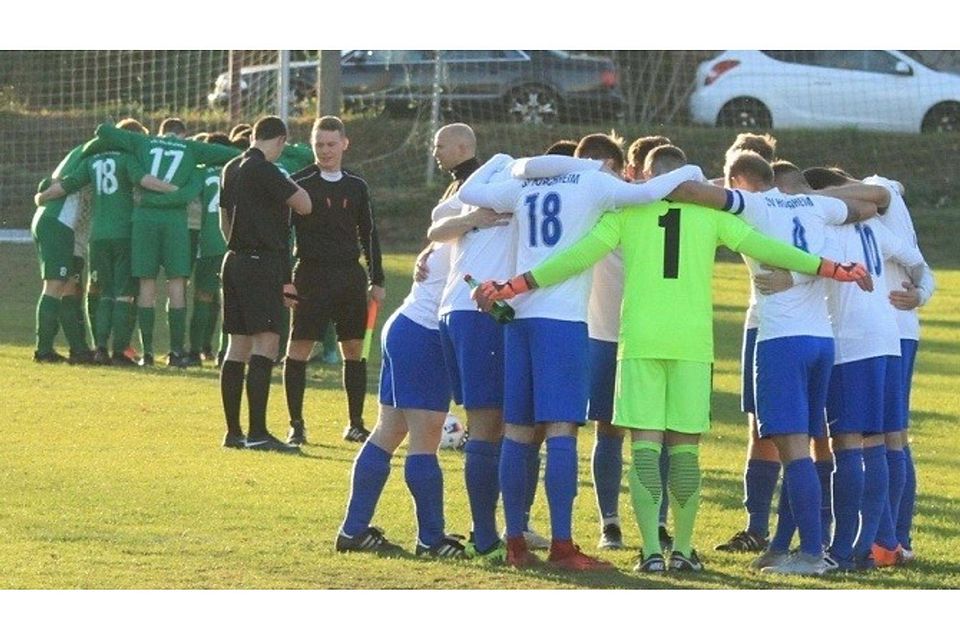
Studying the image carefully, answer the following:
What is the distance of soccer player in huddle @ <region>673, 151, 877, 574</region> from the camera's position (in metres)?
8.25

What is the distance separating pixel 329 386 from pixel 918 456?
207 inches

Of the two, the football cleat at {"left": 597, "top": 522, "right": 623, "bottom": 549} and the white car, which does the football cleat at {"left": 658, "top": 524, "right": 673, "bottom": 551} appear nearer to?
the football cleat at {"left": 597, "top": 522, "right": 623, "bottom": 549}

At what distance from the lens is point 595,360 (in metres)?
9.16

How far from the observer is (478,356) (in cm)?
844

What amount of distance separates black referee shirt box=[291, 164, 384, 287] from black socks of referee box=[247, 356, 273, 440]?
2.42 feet

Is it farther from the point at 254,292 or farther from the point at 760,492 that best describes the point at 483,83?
the point at 760,492

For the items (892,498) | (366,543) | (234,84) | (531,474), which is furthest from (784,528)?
(234,84)

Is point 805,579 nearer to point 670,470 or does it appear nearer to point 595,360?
point 670,470

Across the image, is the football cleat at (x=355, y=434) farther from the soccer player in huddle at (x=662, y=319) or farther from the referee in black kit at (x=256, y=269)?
the soccer player in huddle at (x=662, y=319)

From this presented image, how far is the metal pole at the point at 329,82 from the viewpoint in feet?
58.8

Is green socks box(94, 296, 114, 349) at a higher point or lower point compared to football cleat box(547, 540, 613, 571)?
higher

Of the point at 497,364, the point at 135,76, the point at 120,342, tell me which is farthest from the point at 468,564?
the point at 135,76

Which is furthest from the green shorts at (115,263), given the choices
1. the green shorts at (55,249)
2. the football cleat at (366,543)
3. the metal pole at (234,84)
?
the football cleat at (366,543)

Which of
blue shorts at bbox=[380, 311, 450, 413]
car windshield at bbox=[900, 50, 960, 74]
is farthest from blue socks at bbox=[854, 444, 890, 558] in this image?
car windshield at bbox=[900, 50, 960, 74]
